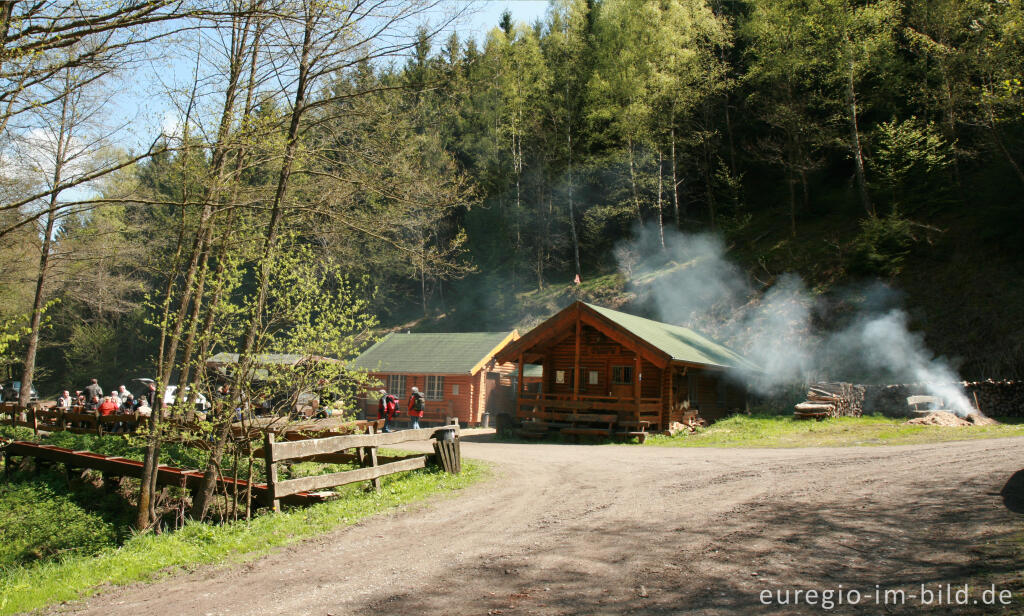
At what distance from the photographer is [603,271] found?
128ft

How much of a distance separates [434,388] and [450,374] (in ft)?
4.96

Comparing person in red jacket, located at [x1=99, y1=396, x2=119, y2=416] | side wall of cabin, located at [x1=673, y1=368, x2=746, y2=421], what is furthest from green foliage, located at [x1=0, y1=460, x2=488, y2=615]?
side wall of cabin, located at [x1=673, y1=368, x2=746, y2=421]

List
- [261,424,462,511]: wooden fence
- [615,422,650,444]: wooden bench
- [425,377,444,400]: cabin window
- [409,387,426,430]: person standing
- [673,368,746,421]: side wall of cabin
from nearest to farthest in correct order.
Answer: [261,424,462,511]: wooden fence, [615,422,650,444]: wooden bench, [409,387,426,430]: person standing, [673,368,746,421]: side wall of cabin, [425,377,444,400]: cabin window

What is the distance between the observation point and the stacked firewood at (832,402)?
19.9m

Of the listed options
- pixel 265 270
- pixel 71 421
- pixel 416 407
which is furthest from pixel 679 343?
pixel 71 421

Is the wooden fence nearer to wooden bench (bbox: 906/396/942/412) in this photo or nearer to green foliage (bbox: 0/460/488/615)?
green foliage (bbox: 0/460/488/615)

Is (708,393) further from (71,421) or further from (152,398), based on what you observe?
(71,421)

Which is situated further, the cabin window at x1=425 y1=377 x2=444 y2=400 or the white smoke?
the cabin window at x1=425 y1=377 x2=444 y2=400

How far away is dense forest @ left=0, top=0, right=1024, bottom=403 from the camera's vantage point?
8.98 metres

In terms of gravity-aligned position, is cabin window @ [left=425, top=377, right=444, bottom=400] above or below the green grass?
above

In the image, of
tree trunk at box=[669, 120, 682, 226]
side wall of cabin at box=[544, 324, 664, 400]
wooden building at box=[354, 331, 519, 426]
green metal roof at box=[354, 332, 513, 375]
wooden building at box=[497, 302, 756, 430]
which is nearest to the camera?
wooden building at box=[497, 302, 756, 430]

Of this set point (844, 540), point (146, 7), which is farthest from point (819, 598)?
point (146, 7)

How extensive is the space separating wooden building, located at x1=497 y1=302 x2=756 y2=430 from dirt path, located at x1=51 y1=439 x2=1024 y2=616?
9682 mm

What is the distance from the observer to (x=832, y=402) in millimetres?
20203
